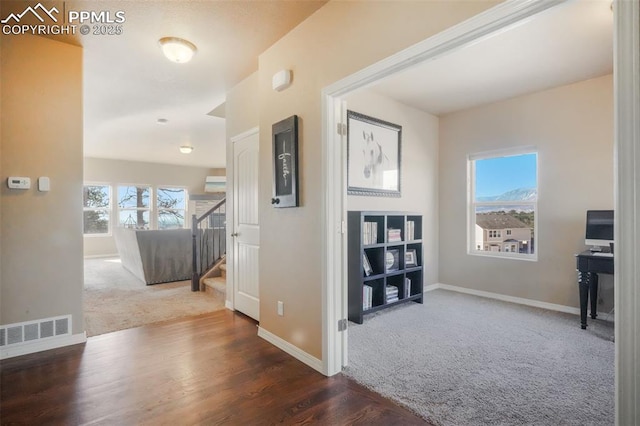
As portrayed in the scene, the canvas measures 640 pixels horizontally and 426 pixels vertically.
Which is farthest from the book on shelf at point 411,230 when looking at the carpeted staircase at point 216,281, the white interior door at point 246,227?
the carpeted staircase at point 216,281

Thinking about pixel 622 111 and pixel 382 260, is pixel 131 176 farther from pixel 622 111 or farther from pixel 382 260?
pixel 622 111

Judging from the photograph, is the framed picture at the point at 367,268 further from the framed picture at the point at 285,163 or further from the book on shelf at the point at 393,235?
the framed picture at the point at 285,163

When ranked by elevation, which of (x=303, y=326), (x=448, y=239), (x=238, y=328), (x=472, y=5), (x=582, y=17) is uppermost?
(x=582, y=17)

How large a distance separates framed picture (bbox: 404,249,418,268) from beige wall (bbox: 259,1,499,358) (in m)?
1.92

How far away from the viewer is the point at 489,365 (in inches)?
92.2

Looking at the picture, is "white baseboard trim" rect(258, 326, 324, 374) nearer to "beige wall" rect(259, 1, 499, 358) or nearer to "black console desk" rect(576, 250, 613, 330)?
"beige wall" rect(259, 1, 499, 358)

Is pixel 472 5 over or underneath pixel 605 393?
over

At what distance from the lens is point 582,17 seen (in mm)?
2375

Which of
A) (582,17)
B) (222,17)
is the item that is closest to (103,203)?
(222,17)

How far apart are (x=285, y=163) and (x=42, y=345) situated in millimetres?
2556

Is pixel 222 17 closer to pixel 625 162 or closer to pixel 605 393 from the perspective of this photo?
pixel 625 162

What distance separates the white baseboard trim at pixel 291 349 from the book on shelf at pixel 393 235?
1732 millimetres

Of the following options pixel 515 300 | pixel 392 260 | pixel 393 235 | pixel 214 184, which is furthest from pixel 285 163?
pixel 214 184

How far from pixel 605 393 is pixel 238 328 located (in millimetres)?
2869
